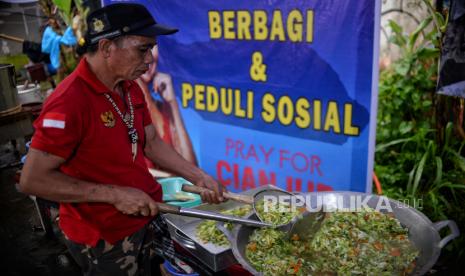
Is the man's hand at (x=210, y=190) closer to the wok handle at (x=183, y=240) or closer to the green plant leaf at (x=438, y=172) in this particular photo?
the wok handle at (x=183, y=240)

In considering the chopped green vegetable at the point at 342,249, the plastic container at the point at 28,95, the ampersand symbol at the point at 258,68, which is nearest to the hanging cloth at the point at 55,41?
the plastic container at the point at 28,95

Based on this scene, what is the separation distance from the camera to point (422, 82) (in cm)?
457

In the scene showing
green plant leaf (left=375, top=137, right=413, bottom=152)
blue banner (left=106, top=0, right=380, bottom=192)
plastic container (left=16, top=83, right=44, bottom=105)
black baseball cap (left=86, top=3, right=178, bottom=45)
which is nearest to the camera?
black baseball cap (left=86, top=3, right=178, bottom=45)

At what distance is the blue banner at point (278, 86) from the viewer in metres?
3.32

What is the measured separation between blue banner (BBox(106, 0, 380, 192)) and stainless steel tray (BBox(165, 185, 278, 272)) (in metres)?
0.93

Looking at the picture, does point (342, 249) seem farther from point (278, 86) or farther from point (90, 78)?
point (278, 86)

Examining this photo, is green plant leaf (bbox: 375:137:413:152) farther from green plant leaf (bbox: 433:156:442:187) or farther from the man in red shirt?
the man in red shirt

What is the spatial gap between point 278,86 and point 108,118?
205 centimetres

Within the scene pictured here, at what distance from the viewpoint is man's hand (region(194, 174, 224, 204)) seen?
2.45 meters

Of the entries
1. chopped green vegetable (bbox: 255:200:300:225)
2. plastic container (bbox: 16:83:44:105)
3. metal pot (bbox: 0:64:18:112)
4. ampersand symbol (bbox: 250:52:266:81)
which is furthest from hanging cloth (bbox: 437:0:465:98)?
plastic container (bbox: 16:83:44:105)

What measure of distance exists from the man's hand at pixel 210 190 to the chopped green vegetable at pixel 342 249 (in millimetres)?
311

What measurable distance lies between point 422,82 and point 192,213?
3.52 metres

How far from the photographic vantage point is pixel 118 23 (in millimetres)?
2018

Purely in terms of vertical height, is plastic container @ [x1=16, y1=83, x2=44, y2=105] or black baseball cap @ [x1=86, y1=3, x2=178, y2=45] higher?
black baseball cap @ [x1=86, y1=3, x2=178, y2=45]
